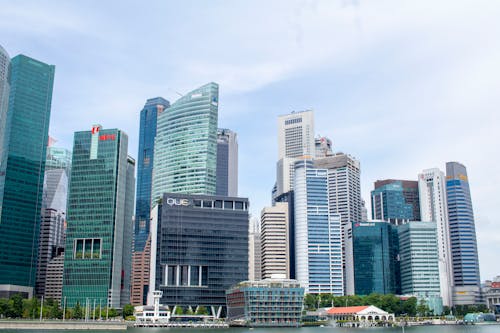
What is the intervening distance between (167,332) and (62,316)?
184 feet

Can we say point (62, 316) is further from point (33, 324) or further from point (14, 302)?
point (33, 324)

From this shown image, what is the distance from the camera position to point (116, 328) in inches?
6821

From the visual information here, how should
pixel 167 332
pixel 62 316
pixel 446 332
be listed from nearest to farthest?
pixel 167 332 < pixel 446 332 < pixel 62 316

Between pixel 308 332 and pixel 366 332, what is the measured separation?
19.0m

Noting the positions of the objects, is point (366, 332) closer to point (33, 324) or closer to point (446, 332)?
point (446, 332)

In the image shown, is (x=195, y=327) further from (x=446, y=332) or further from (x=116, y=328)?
(x=446, y=332)

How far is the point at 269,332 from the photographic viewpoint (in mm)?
160125

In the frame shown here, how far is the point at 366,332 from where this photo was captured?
17062 centimetres

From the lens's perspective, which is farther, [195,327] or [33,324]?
[195,327]

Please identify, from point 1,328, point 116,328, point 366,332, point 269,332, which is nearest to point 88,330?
point 116,328

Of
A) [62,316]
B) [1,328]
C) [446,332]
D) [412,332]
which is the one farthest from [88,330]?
[446,332]

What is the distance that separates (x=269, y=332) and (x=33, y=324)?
6518 centimetres

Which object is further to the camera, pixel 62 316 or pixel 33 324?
pixel 62 316

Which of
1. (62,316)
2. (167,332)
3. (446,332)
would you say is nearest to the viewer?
(167,332)
